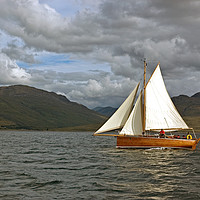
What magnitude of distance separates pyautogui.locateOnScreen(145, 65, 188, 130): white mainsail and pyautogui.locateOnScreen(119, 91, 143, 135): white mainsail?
167 centimetres

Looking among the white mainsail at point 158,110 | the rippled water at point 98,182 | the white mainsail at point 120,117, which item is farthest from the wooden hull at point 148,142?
Answer: the rippled water at point 98,182

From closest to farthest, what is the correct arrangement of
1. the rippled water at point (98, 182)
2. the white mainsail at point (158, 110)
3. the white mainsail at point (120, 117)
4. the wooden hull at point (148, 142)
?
the rippled water at point (98, 182) < the white mainsail at point (120, 117) < the wooden hull at point (148, 142) < the white mainsail at point (158, 110)

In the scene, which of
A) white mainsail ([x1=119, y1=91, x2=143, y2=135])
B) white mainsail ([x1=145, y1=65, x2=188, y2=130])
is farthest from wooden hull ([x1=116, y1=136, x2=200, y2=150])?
white mainsail ([x1=145, y1=65, x2=188, y2=130])

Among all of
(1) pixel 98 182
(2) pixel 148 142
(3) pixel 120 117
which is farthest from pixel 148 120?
(1) pixel 98 182

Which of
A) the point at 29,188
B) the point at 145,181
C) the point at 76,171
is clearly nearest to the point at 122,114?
the point at 76,171

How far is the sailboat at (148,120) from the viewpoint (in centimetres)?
5081

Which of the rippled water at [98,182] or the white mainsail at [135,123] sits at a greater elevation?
the white mainsail at [135,123]

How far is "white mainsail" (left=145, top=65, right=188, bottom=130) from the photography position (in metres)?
53.2

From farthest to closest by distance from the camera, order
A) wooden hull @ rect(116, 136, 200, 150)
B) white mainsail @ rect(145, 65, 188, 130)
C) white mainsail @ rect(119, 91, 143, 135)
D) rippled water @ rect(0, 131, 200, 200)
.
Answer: white mainsail @ rect(145, 65, 188, 130), wooden hull @ rect(116, 136, 200, 150), white mainsail @ rect(119, 91, 143, 135), rippled water @ rect(0, 131, 200, 200)

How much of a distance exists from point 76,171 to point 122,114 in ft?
78.6

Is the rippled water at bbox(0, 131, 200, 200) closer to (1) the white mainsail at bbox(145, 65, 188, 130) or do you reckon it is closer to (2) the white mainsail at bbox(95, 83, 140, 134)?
(2) the white mainsail at bbox(95, 83, 140, 134)

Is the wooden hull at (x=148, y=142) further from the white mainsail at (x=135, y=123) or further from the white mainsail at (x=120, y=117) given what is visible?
the white mainsail at (x=120, y=117)

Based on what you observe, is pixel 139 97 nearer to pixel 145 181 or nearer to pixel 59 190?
pixel 145 181

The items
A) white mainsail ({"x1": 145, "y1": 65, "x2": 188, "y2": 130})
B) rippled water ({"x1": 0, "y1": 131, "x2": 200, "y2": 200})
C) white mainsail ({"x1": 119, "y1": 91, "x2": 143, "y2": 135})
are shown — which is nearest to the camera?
rippled water ({"x1": 0, "y1": 131, "x2": 200, "y2": 200})
